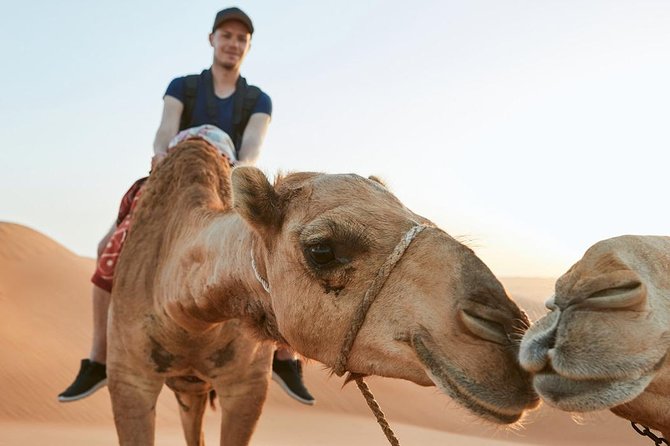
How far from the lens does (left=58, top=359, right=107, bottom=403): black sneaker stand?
538cm

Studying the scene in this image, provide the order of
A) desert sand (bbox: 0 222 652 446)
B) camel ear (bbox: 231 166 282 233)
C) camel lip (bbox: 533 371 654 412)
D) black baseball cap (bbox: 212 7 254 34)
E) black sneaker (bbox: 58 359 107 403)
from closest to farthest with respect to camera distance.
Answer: camel lip (bbox: 533 371 654 412) < camel ear (bbox: 231 166 282 233) < black sneaker (bbox: 58 359 107 403) < black baseball cap (bbox: 212 7 254 34) < desert sand (bbox: 0 222 652 446)

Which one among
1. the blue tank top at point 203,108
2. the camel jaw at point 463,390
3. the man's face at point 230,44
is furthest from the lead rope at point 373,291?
the man's face at point 230,44

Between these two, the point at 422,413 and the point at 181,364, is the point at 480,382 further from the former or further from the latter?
the point at 422,413

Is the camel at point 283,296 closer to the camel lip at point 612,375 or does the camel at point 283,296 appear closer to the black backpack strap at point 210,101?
the camel lip at point 612,375

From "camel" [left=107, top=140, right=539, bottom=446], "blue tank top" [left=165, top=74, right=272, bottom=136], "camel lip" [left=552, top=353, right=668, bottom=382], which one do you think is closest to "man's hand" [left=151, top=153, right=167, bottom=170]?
"camel" [left=107, top=140, right=539, bottom=446]

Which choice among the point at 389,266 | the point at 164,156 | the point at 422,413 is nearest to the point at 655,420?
the point at 389,266

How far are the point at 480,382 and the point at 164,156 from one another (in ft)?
11.3

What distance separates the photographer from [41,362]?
1683 centimetres

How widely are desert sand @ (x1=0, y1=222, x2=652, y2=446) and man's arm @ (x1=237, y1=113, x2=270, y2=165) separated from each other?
7791 millimetres

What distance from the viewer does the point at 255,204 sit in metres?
3.20

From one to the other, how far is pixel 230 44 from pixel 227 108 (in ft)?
1.63

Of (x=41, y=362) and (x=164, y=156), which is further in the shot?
(x=41, y=362)

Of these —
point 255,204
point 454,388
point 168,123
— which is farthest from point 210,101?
point 454,388

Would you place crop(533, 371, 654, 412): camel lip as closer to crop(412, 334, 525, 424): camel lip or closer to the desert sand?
crop(412, 334, 525, 424): camel lip
